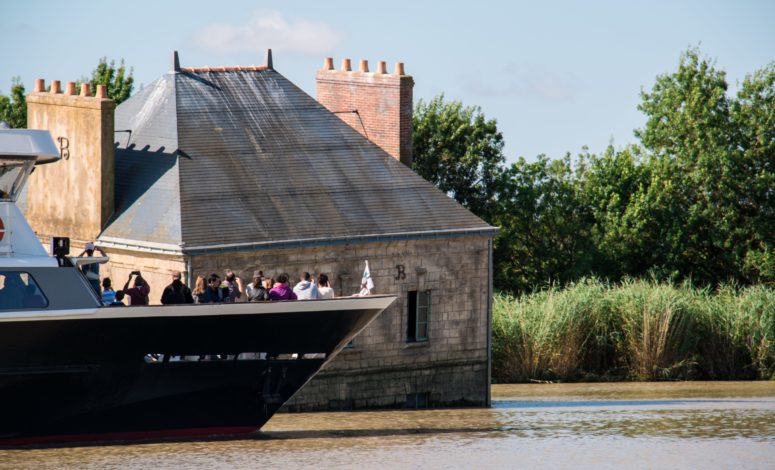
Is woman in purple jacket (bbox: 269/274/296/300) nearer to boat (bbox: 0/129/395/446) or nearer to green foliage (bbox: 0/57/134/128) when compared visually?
boat (bbox: 0/129/395/446)

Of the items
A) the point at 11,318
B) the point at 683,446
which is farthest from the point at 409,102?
the point at 11,318

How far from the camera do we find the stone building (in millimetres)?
31219

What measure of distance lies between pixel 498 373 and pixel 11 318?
695 inches

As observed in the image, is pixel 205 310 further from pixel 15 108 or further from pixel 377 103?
pixel 15 108

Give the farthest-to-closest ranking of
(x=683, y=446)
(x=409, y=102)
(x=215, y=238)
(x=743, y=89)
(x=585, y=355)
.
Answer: (x=743, y=89) → (x=585, y=355) → (x=409, y=102) → (x=215, y=238) → (x=683, y=446)

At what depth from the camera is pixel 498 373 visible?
128ft

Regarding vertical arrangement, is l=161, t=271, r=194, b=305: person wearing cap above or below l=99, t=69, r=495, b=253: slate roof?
below

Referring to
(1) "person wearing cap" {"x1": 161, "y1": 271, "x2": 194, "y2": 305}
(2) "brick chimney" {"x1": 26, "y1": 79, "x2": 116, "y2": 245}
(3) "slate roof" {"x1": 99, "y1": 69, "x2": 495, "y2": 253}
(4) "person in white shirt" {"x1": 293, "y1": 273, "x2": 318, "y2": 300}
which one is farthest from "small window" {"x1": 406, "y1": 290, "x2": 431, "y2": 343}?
(1) "person wearing cap" {"x1": 161, "y1": 271, "x2": 194, "y2": 305}

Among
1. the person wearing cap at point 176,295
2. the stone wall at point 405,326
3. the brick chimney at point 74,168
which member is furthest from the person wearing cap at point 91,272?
the brick chimney at point 74,168

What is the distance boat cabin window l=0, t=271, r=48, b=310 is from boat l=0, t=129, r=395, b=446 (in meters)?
0.01

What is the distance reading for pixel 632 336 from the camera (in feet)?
131

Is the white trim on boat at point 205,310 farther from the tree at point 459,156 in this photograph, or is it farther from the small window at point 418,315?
the tree at point 459,156

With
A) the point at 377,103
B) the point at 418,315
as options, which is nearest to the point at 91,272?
the point at 418,315

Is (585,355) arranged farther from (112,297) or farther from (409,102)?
(112,297)
